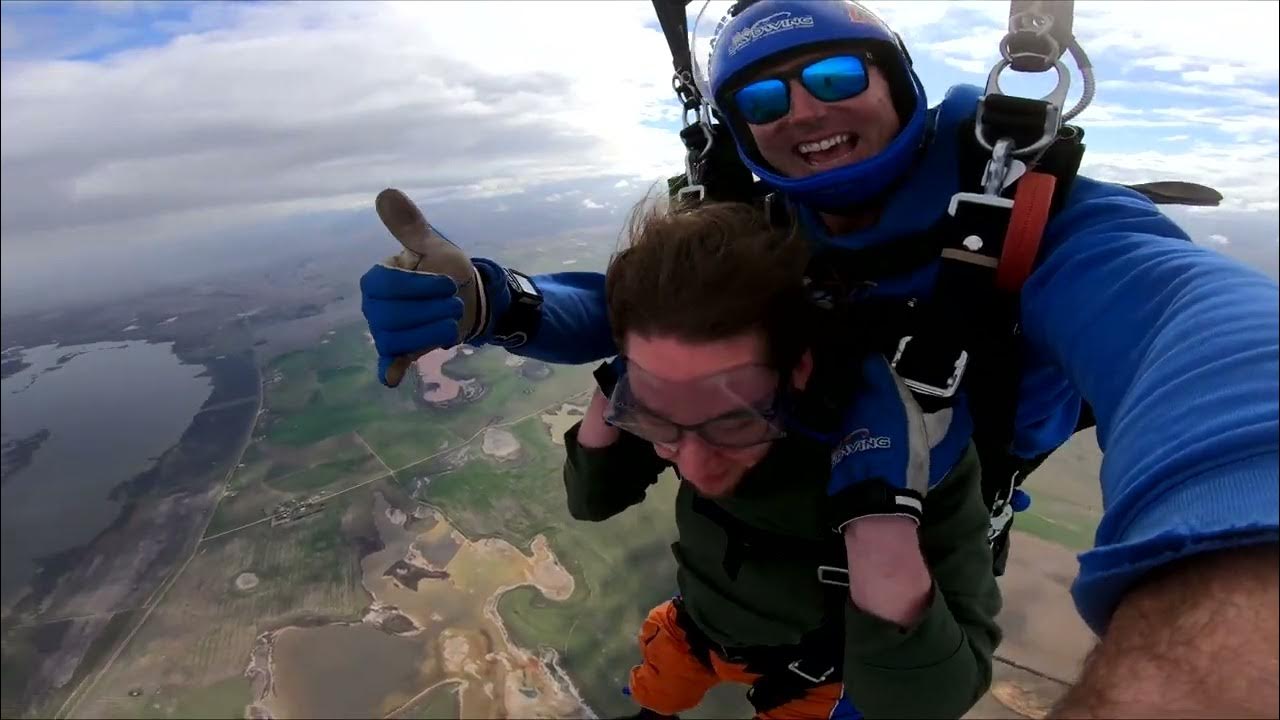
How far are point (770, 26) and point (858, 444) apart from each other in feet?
3.98

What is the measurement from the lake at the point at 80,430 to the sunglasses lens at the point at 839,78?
3236 centimetres

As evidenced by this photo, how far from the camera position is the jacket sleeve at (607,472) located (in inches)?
73.0

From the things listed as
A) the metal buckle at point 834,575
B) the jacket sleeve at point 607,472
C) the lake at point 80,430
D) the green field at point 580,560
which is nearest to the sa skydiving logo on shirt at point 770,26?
the jacket sleeve at point 607,472

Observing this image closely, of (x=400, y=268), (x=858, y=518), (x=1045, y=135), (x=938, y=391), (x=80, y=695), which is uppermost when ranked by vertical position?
(x=1045, y=135)

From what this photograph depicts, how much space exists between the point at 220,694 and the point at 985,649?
59.2 ft

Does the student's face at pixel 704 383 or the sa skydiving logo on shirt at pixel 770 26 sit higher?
the sa skydiving logo on shirt at pixel 770 26

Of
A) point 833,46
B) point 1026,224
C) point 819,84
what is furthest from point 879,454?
point 833,46

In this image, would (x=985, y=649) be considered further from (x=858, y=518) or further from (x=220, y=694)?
(x=220, y=694)

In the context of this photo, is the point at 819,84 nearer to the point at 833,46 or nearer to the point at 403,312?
the point at 833,46

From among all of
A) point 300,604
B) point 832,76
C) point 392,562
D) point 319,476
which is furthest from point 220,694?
point 832,76

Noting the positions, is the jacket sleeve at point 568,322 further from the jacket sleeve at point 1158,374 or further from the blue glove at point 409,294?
the jacket sleeve at point 1158,374

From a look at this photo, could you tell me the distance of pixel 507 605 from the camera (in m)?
15.0

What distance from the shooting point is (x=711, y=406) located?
4.52ft

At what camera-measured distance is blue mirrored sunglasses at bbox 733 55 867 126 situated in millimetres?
1631
